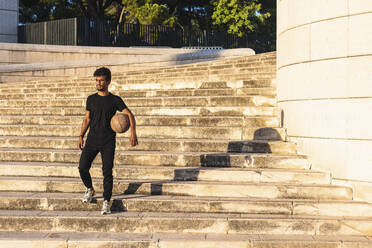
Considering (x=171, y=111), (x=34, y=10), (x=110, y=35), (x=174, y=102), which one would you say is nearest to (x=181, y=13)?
(x=34, y=10)

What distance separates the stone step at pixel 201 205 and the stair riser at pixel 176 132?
187 cm

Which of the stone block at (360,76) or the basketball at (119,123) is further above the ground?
the stone block at (360,76)

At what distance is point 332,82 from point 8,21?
18.1 m

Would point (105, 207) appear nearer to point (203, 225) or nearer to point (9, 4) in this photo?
point (203, 225)

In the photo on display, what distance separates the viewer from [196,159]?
637cm

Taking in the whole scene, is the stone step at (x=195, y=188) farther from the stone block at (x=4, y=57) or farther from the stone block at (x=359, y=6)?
the stone block at (x=4, y=57)

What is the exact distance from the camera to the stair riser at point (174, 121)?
7312mm

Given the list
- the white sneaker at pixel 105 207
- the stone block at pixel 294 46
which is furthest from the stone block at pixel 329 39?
the white sneaker at pixel 105 207

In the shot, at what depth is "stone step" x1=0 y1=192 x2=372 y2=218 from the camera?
207 inches

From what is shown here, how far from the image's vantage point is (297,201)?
532cm

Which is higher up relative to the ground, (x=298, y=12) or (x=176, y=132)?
(x=298, y=12)

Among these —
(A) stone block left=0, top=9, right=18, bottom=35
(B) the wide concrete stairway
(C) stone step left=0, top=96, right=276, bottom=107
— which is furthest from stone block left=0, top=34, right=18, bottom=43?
(B) the wide concrete stairway

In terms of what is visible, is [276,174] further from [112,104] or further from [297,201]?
[112,104]

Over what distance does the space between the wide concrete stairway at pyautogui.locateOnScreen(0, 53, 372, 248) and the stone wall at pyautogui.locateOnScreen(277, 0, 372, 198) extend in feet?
1.23
